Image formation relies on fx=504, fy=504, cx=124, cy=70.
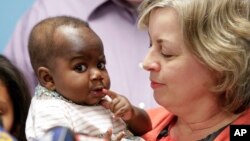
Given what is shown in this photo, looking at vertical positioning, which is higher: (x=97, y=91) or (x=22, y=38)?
(x=22, y=38)

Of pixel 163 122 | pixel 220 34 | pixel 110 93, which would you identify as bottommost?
pixel 163 122

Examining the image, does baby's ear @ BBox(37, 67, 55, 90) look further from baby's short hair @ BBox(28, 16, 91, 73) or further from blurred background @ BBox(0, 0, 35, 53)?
blurred background @ BBox(0, 0, 35, 53)

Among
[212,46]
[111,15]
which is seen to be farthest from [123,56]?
[212,46]

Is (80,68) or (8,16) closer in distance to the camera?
(80,68)

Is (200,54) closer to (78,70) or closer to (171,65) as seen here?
(171,65)

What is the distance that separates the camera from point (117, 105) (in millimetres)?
1229

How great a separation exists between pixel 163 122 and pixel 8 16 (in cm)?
81

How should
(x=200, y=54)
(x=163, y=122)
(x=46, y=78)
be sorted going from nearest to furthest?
(x=200, y=54) → (x=46, y=78) → (x=163, y=122)

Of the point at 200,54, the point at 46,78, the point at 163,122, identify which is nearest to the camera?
the point at 200,54

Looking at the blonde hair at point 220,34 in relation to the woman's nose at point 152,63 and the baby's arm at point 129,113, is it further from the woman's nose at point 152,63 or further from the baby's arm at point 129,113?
the baby's arm at point 129,113

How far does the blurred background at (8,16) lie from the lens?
1.81m

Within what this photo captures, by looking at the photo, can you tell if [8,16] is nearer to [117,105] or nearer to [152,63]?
[117,105]

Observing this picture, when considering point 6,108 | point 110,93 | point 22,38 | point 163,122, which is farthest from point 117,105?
point 22,38

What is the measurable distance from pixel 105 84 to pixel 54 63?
0.13 metres
